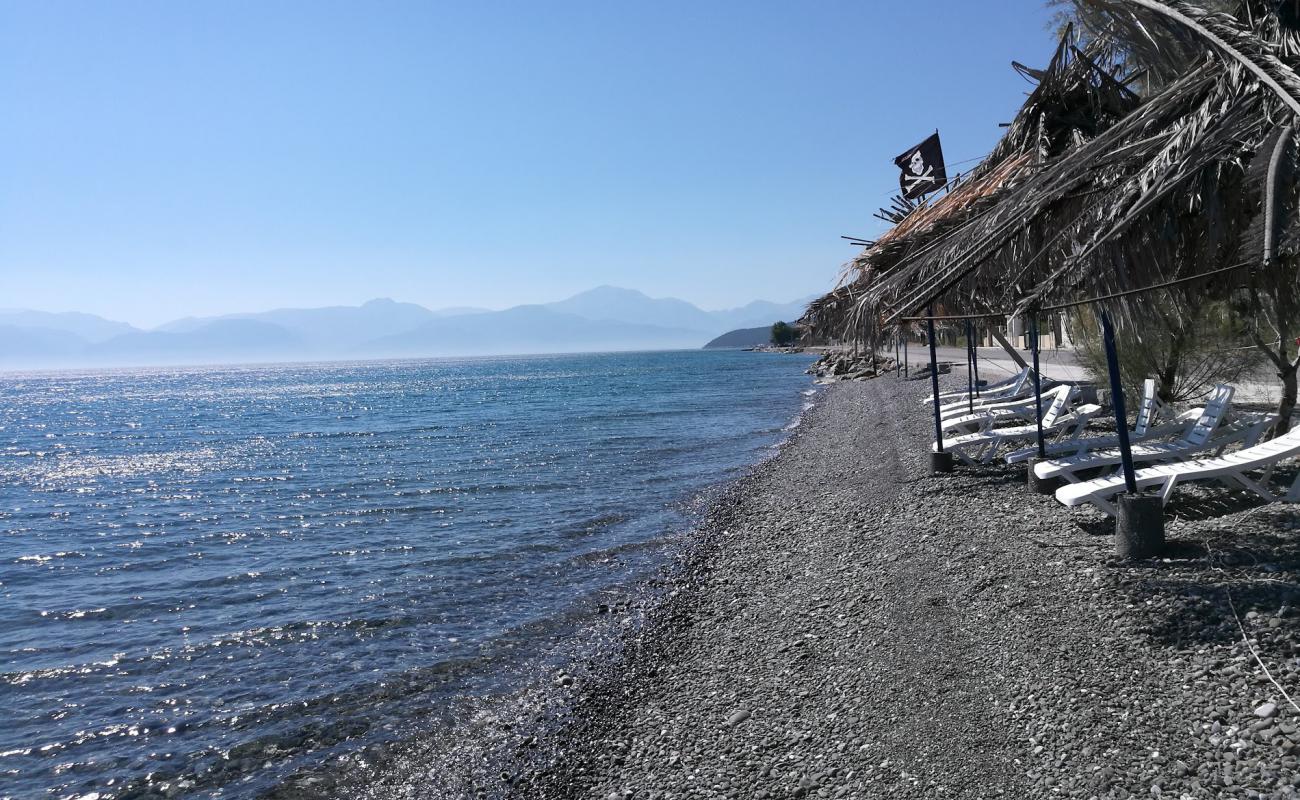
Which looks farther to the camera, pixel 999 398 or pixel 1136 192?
pixel 999 398

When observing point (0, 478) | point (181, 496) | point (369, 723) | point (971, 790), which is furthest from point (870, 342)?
point (0, 478)

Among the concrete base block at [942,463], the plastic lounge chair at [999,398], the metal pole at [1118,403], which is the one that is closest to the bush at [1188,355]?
the plastic lounge chair at [999,398]

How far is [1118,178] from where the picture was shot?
528 cm

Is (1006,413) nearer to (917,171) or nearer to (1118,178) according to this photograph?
(917,171)

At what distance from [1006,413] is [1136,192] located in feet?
24.3

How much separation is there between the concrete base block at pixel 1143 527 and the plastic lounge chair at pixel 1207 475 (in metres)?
0.47

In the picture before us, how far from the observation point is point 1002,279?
6699 millimetres

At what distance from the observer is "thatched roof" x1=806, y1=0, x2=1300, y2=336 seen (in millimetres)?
4703

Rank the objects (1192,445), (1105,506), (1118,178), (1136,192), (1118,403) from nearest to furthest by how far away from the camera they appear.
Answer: (1136,192) → (1118,178) → (1118,403) → (1105,506) → (1192,445)

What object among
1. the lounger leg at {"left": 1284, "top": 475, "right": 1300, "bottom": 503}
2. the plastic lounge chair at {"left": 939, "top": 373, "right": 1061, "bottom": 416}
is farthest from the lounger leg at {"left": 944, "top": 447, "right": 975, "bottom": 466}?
the lounger leg at {"left": 1284, "top": 475, "right": 1300, "bottom": 503}

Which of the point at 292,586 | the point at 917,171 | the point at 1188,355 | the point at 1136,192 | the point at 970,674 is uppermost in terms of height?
the point at 917,171

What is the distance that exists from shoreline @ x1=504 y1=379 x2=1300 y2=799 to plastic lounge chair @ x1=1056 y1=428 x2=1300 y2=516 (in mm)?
240

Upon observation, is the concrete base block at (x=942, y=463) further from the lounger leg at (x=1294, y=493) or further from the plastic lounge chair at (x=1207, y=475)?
the lounger leg at (x=1294, y=493)

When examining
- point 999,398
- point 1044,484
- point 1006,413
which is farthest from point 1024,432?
point 999,398
